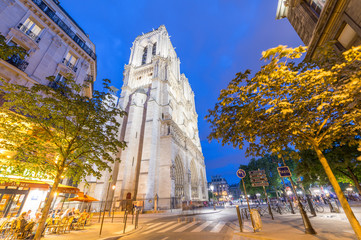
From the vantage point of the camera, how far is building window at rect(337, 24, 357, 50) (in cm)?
775

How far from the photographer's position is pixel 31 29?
1412 centimetres

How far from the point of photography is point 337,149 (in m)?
10.0

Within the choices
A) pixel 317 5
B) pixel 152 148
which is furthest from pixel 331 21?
pixel 152 148

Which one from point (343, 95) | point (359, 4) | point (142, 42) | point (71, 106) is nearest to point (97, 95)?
point (71, 106)

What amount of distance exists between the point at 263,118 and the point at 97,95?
9.80 metres

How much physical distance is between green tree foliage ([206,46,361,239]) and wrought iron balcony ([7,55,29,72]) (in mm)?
15879

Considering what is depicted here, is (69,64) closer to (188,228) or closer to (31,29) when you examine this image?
(31,29)

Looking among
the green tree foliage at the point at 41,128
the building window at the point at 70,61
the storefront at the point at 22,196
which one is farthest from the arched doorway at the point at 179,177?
the green tree foliage at the point at 41,128

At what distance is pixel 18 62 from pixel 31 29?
4674 mm

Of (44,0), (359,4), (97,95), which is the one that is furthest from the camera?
(44,0)

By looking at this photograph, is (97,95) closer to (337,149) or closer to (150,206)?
(337,149)

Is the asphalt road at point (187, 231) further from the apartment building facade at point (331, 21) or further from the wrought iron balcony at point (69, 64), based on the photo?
the wrought iron balcony at point (69, 64)

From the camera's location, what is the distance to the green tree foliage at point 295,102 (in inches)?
177

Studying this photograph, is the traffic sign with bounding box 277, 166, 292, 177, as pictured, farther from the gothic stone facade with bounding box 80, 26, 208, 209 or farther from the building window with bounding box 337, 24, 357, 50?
the gothic stone facade with bounding box 80, 26, 208, 209
